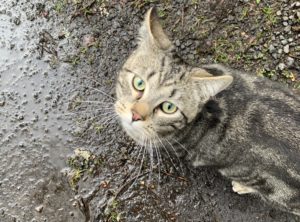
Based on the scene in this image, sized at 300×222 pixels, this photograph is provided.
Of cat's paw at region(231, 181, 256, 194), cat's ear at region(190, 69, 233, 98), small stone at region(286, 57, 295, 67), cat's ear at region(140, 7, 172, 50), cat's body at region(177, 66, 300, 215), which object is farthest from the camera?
small stone at region(286, 57, 295, 67)

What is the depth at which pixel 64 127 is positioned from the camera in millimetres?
4141

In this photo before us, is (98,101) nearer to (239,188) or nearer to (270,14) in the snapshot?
(239,188)

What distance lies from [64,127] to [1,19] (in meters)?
1.32

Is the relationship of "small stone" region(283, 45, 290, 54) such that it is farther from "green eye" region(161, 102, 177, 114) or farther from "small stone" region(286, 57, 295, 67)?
"green eye" region(161, 102, 177, 114)

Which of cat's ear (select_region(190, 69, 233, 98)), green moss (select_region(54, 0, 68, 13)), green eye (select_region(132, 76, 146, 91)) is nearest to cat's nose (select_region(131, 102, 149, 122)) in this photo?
green eye (select_region(132, 76, 146, 91))

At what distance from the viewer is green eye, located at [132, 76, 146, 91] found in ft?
9.89

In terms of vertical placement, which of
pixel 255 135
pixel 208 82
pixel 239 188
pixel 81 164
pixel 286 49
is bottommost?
pixel 239 188

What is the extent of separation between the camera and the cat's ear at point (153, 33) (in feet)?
9.59

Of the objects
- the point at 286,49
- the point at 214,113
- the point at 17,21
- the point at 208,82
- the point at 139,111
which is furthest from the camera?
the point at 17,21

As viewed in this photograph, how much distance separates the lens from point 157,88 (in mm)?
2986

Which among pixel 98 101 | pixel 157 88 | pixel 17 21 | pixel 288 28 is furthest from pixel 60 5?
pixel 288 28

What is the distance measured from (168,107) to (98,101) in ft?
4.34

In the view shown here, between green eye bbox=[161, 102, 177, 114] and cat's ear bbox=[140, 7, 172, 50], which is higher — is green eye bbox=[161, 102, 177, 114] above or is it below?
below

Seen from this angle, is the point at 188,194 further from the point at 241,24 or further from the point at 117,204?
the point at 241,24
